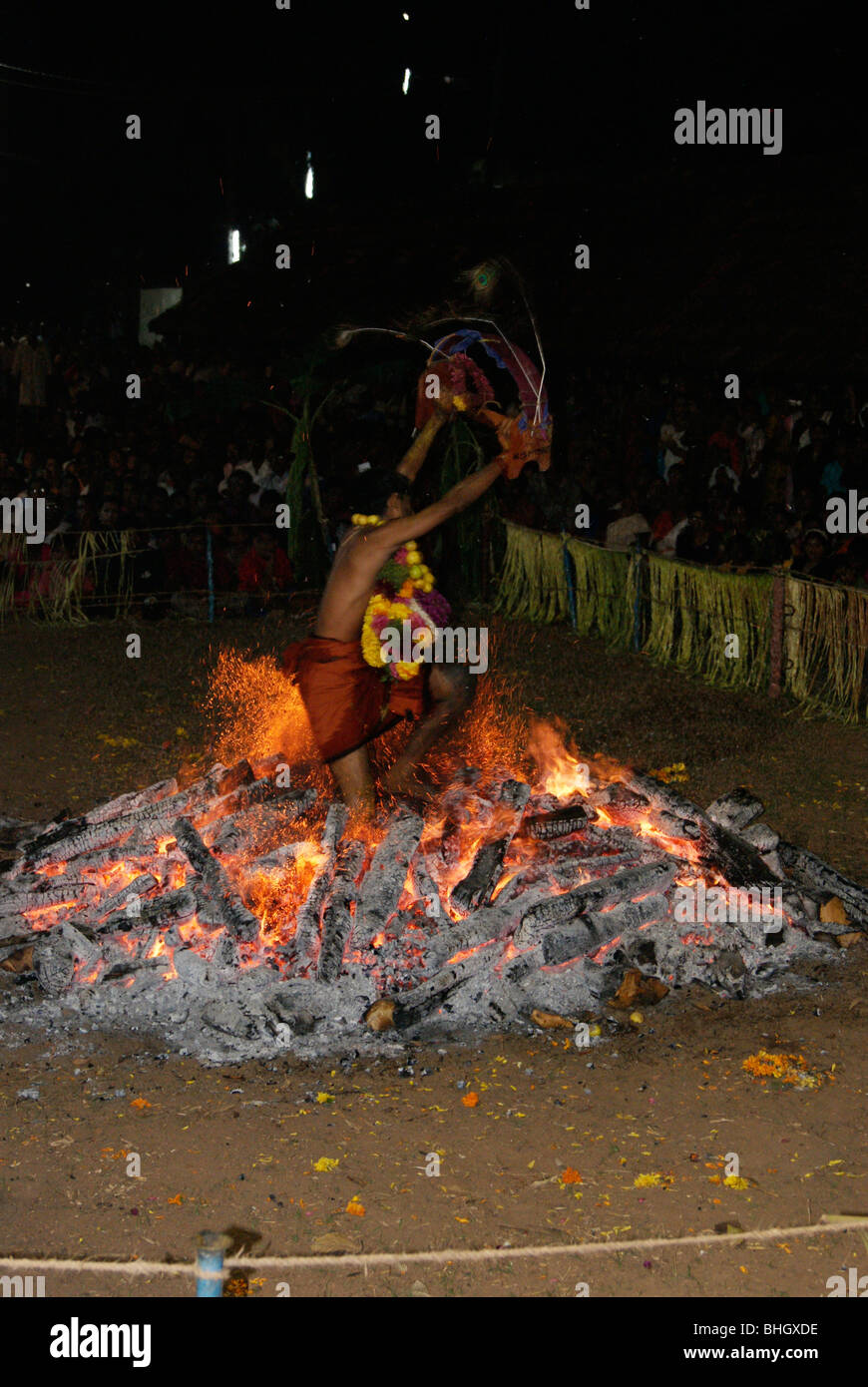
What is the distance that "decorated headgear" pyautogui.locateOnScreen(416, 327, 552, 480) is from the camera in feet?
19.8

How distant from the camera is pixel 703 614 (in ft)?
35.2

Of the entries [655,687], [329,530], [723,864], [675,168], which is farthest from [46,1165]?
[675,168]

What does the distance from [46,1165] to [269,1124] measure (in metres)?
0.75

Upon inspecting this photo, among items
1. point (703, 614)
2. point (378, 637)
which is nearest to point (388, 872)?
point (378, 637)

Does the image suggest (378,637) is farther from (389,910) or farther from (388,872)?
(389,910)

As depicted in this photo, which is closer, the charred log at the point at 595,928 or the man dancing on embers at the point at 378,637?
the charred log at the point at 595,928

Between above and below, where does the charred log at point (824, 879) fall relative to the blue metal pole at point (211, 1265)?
above

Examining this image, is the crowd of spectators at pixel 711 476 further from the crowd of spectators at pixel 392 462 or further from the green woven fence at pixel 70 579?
the green woven fence at pixel 70 579

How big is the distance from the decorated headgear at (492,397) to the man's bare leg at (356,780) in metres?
1.55

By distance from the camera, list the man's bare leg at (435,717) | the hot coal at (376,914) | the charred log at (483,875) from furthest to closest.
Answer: the man's bare leg at (435,717)
the charred log at (483,875)
the hot coal at (376,914)

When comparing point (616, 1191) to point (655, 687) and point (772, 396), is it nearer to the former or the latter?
point (655, 687)

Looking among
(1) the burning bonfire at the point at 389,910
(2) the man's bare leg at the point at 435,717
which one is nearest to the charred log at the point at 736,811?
(1) the burning bonfire at the point at 389,910

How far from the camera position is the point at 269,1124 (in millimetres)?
4676

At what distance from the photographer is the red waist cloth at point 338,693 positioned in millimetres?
6492
